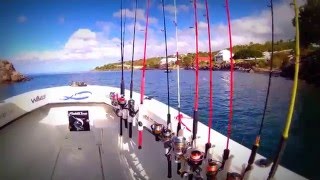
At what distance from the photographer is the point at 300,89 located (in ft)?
4.83

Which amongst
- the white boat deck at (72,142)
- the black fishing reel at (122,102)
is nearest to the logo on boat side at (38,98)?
the white boat deck at (72,142)

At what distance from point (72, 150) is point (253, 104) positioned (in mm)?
2217

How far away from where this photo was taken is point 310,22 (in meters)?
1.30

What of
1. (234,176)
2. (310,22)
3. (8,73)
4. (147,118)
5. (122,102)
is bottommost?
(234,176)

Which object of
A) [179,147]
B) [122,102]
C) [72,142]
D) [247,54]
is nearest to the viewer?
[179,147]

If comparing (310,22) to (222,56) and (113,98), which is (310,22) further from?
(113,98)

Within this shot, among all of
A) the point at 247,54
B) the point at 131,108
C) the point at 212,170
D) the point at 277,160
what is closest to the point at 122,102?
the point at 131,108

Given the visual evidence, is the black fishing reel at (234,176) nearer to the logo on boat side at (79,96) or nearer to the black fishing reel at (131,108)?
the black fishing reel at (131,108)

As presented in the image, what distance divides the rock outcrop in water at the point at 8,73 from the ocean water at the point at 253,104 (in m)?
0.06

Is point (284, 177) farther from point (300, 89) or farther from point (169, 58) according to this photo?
point (169, 58)

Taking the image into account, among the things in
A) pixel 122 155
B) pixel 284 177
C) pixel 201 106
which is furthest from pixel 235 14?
pixel 201 106

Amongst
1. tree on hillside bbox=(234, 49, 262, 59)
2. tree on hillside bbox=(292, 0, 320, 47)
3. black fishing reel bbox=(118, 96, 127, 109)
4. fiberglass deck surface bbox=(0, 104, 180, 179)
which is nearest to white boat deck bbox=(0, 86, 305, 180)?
fiberglass deck surface bbox=(0, 104, 180, 179)

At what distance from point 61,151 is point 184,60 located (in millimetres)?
1424

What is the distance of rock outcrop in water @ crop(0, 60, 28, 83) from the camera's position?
1898 mm
